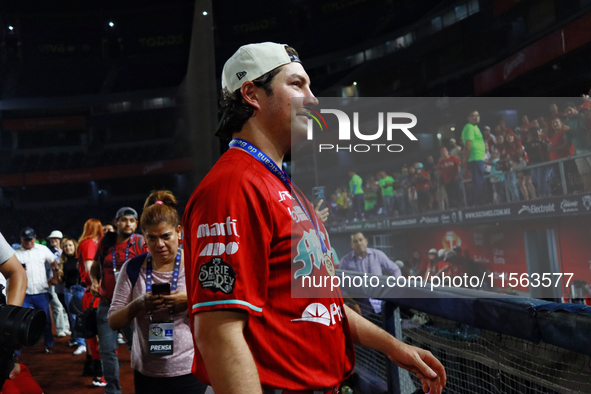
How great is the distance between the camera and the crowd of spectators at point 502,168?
7.46 metres

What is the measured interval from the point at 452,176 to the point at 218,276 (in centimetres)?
1003

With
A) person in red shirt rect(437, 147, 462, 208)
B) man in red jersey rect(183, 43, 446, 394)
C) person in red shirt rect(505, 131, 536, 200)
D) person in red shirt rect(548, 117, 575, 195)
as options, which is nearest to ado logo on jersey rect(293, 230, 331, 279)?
man in red jersey rect(183, 43, 446, 394)

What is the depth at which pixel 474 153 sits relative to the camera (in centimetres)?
898

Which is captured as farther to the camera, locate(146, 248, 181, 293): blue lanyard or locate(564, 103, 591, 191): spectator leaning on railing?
locate(564, 103, 591, 191): spectator leaning on railing

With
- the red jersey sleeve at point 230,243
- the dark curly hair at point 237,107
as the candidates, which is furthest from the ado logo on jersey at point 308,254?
the dark curly hair at point 237,107

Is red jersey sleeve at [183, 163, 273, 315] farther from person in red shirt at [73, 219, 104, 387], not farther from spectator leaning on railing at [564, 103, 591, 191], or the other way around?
spectator leaning on railing at [564, 103, 591, 191]

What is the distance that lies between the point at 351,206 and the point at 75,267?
892 cm

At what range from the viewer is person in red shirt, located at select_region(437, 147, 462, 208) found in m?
10.2

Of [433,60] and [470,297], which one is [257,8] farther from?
[470,297]

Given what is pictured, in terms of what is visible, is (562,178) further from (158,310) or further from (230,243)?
(230,243)

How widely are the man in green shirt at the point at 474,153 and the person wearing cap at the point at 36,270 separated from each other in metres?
7.16

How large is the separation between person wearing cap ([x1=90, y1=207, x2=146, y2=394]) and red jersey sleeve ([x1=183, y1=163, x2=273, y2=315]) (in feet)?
9.77

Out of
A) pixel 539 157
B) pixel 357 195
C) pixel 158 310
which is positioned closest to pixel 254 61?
pixel 158 310

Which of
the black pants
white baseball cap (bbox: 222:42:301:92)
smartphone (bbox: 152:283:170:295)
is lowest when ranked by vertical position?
the black pants
